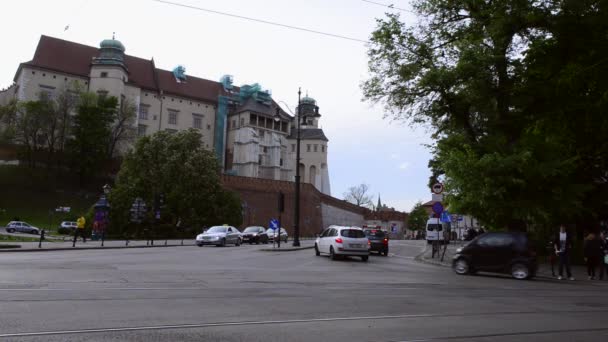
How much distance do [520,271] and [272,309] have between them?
493 inches

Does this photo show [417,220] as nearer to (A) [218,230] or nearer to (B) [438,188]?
(A) [218,230]

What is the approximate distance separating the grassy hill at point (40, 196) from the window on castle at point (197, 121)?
2958 cm

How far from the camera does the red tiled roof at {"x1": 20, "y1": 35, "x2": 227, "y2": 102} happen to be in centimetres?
8844

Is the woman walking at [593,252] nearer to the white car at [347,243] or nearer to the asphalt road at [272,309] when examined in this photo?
the asphalt road at [272,309]

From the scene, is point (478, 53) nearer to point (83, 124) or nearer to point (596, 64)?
point (596, 64)

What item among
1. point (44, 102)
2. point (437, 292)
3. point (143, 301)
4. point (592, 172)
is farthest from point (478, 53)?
point (44, 102)

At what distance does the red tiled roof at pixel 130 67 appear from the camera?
8844cm

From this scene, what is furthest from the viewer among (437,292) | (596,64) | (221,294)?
(596,64)

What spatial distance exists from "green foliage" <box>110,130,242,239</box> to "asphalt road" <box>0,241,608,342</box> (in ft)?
129

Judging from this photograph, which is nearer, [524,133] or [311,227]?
[524,133]

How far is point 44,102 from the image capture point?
7838cm

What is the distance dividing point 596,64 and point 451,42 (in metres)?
6.80

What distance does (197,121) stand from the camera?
10562cm

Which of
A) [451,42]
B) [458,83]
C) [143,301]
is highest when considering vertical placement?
[451,42]
